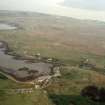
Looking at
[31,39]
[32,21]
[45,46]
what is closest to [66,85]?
[45,46]

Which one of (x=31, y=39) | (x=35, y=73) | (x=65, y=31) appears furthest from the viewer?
(x=65, y=31)

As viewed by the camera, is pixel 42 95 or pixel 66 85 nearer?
pixel 42 95

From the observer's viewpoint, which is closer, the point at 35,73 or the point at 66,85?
the point at 66,85

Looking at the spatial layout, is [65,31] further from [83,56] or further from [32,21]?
[83,56]

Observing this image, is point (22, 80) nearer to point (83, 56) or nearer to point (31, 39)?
point (83, 56)

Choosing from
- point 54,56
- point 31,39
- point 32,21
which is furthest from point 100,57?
point 32,21

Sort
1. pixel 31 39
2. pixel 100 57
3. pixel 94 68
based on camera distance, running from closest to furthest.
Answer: pixel 94 68 < pixel 100 57 < pixel 31 39
